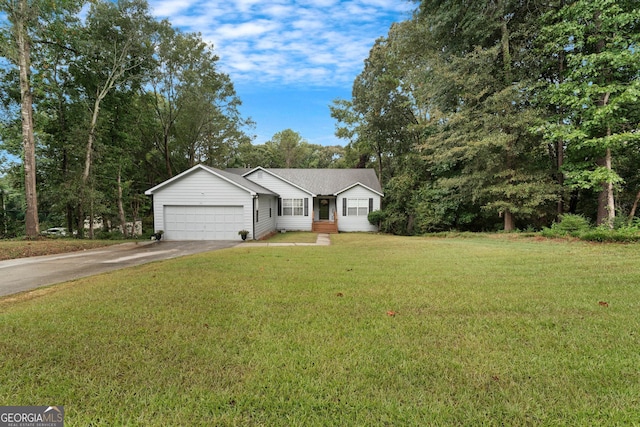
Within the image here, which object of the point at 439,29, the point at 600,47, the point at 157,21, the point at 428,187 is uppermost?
the point at 157,21

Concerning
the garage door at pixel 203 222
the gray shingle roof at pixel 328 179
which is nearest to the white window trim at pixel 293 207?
the gray shingle roof at pixel 328 179

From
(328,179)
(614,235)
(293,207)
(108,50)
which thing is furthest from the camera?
(328,179)

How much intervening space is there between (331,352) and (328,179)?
2265 cm

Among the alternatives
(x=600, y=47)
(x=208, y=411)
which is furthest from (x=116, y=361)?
(x=600, y=47)

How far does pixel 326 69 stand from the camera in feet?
59.7

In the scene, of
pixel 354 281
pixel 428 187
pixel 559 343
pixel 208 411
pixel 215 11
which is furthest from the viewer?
pixel 428 187

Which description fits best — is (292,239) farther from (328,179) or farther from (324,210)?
(328,179)

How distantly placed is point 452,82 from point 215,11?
1169 centimetres

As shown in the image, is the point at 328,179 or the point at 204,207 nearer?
the point at 204,207

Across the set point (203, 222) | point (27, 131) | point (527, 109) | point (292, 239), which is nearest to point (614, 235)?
point (527, 109)

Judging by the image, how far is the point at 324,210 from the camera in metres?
25.9

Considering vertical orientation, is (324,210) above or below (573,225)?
above

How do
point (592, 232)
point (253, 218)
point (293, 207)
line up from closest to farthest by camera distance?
1. point (592, 232)
2. point (253, 218)
3. point (293, 207)

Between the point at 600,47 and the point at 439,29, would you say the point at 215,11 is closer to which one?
the point at 439,29
